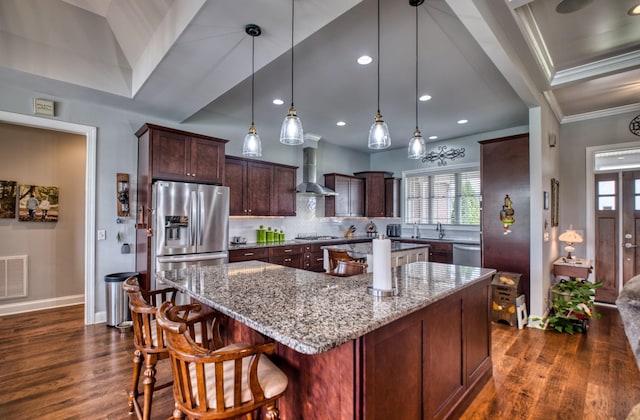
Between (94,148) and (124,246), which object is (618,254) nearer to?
(124,246)

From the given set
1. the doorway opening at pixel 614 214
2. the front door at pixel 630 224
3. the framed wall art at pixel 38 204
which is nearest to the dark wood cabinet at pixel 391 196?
the doorway opening at pixel 614 214

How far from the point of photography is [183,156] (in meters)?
3.96

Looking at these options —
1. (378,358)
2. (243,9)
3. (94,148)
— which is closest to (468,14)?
(243,9)

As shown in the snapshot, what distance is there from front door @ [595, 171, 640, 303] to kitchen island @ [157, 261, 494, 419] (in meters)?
3.65

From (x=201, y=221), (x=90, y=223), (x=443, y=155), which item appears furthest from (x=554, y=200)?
(x=90, y=223)

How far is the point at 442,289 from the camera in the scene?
1.78m

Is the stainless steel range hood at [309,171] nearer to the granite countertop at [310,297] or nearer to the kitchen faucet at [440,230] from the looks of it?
the kitchen faucet at [440,230]

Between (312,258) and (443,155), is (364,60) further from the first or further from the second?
(443,155)

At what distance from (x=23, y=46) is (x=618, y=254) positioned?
25.5ft

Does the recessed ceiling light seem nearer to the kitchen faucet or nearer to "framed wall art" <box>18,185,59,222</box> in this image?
the kitchen faucet

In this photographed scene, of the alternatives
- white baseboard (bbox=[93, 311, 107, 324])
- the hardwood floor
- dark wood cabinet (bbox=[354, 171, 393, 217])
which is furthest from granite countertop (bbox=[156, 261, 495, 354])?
dark wood cabinet (bbox=[354, 171, 393, 217])

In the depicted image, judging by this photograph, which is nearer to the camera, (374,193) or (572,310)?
(572,310)

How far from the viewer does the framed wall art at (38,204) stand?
4.37 meters

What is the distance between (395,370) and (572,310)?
349 centimetres
